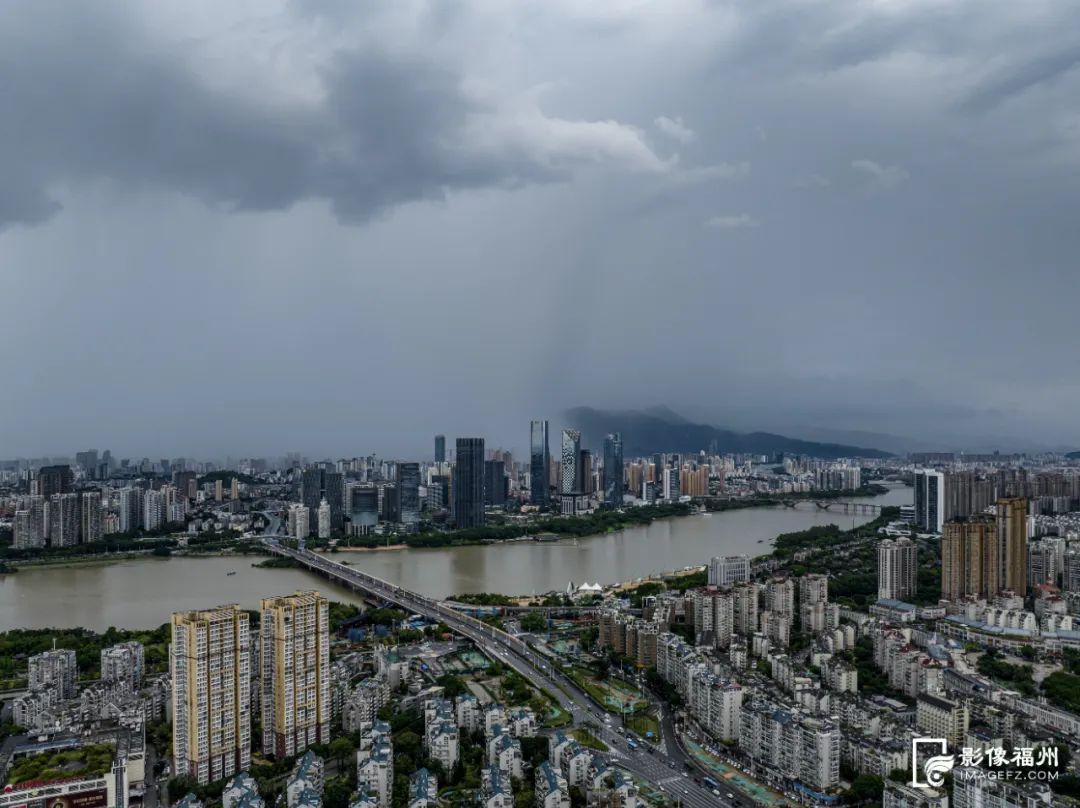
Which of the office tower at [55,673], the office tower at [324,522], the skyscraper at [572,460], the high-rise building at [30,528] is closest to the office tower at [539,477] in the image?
the skyscraper at [572,460]

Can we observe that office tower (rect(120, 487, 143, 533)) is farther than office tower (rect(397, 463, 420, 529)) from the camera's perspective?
No

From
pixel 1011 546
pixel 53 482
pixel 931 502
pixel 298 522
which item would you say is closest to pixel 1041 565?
pixel 1011 546

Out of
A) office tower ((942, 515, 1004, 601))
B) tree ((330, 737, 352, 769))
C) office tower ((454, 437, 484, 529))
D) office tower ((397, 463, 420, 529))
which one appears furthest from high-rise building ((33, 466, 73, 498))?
office tower ((942, 515, 1004, 601))

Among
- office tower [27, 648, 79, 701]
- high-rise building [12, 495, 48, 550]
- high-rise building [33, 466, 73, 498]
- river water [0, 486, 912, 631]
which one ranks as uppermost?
high-rise building [33, 466, 73, 498]

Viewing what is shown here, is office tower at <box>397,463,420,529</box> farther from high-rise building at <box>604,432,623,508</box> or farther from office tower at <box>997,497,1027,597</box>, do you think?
office tower at <box>997,497,1027,597</box>

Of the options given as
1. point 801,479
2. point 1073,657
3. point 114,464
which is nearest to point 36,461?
point 114,464

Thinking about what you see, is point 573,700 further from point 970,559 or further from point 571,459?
point 571,459

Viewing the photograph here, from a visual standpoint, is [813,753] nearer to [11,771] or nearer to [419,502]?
[11,771]
